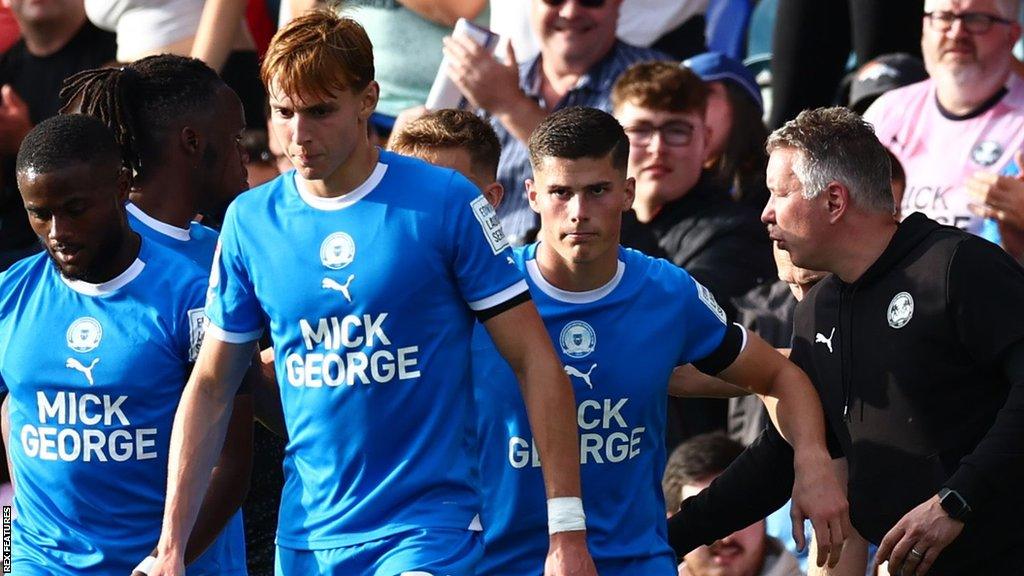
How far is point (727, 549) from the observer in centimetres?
720

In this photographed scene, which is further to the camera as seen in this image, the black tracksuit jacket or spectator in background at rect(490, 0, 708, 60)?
spectator in background at rect(490, 0, 708, 60)

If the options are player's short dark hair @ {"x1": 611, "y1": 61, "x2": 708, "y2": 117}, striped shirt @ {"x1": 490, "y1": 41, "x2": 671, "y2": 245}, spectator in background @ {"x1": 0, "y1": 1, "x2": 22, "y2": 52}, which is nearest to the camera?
player's short dark hair @ {"x1": 611, "y1": 61, "x2": 708, "y2": 117}

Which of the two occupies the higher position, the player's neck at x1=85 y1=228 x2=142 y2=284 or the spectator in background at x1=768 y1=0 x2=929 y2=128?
the player's neck at x1=85 y1=228 x2=142 y2=284

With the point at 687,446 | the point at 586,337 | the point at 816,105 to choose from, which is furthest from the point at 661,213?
the point at 586,337

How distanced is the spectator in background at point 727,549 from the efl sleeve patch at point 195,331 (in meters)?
2.17

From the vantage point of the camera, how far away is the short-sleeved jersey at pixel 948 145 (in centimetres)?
826

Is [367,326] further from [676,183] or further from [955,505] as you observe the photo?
[676,183]

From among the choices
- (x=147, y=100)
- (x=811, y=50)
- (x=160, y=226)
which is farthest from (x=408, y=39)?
(x=160, y=226)

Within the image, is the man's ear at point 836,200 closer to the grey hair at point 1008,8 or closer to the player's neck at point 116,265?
the player's neck at point 116,265

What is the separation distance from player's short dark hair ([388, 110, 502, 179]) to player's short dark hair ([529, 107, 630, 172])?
0.86 m

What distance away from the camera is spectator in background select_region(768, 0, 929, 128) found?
388 inches

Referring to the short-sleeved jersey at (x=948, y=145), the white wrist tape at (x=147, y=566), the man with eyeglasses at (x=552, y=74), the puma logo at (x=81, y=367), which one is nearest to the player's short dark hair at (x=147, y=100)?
the puma logo at (x=81, y=367)

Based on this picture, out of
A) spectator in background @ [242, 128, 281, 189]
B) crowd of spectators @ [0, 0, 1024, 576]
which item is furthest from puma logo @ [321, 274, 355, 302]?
spectator in background @ [242, 128, 281, 189]

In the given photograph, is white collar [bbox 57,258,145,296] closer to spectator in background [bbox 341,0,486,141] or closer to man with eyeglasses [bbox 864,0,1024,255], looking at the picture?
man with eyeglasses [bbox 864,0,1024,255]
